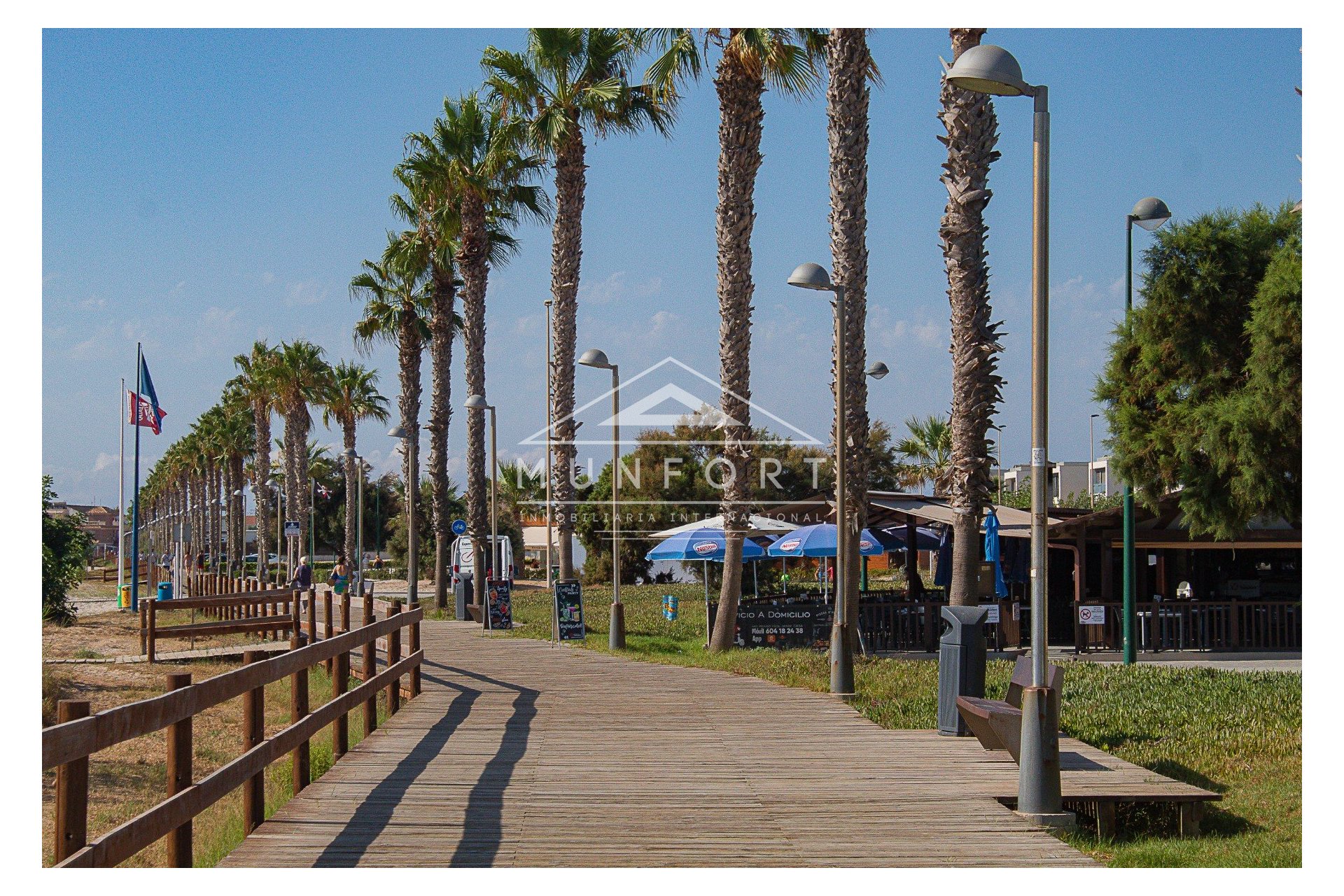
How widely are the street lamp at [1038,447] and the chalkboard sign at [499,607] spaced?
21.4 m

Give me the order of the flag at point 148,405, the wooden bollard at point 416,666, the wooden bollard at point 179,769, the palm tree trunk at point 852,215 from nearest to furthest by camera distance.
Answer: the wooden bollard at point 179,769 → the wooden bollard at point 416,666 → the palm tree trunk at point 852,215 → the flag at point 148,405

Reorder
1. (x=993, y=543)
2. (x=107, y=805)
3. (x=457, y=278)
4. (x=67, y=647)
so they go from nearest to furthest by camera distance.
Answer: (x=107, y=805), (x=993, y=543), (x=67, y=647), (x=457, y=278)

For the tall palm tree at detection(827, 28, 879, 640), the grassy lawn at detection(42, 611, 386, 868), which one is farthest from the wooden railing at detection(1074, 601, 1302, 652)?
the grassy lawn at detection(42, 611, 386, 868)

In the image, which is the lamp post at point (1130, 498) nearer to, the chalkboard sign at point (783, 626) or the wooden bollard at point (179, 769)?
the chalkboard sign at point (783, 626)

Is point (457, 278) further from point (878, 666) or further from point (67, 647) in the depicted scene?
point (878, 666)

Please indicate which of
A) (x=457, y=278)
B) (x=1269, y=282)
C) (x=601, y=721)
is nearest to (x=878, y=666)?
(x=601, y=721)

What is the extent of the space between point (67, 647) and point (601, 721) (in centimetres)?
1869

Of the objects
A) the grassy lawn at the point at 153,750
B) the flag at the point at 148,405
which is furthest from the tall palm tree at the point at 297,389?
the grassy lawn at the point at 153,750

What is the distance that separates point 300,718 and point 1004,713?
5498 millimetres

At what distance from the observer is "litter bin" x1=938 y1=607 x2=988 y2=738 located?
11.8m

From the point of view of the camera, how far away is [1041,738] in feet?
27.8

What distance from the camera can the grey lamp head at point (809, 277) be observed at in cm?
1577

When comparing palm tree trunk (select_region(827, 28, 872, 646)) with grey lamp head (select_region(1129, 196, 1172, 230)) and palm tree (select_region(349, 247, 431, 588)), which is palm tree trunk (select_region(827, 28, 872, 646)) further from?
palm tree (select_region(349, 247, 431, 588))

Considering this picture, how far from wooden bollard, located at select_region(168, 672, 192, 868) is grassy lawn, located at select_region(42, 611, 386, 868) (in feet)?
3.00
